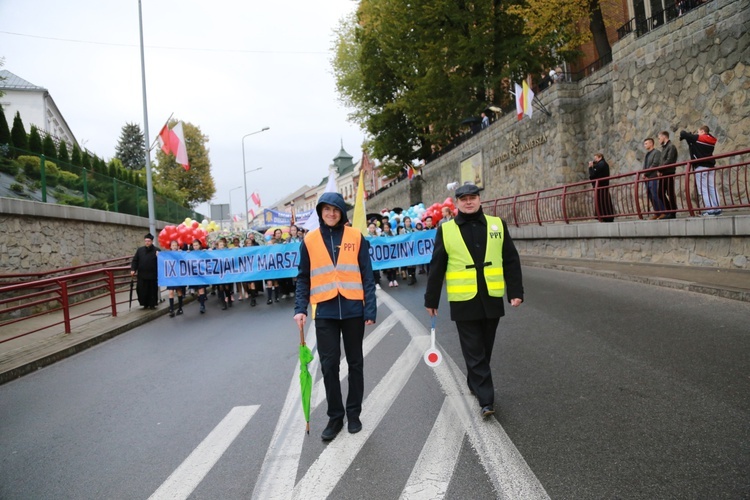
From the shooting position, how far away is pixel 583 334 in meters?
6.50

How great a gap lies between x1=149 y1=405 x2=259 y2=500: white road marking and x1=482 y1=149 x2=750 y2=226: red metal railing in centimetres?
881

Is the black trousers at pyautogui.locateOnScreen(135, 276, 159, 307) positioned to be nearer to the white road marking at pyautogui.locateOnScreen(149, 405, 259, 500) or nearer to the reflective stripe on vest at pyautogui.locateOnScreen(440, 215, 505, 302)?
the white road marking at pyautogui.locateOnScreen(149, 405, 259, 500)

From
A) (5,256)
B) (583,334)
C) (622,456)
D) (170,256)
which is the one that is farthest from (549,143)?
(622,456)

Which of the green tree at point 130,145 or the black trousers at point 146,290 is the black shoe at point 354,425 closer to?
the black trousers at point 146,290

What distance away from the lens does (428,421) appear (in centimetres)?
414

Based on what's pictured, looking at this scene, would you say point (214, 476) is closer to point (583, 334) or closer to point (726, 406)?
point (726, 406)

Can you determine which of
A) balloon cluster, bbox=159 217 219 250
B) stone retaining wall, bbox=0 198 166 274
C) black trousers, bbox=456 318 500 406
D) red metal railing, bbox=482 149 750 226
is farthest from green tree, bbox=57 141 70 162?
black trousers, bbox=456 318 500 406

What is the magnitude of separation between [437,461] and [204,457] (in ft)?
5.51

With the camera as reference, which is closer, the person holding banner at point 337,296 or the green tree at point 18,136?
the person holding banner at point 337,296

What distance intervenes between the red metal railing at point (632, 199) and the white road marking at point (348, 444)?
724 cm

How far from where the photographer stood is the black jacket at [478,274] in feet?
14.4

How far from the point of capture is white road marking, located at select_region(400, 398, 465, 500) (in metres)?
3.08

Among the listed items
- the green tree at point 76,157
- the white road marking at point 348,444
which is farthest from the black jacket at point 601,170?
the green tree at point 76,157

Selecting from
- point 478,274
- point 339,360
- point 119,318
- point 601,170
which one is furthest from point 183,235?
point 478,274
